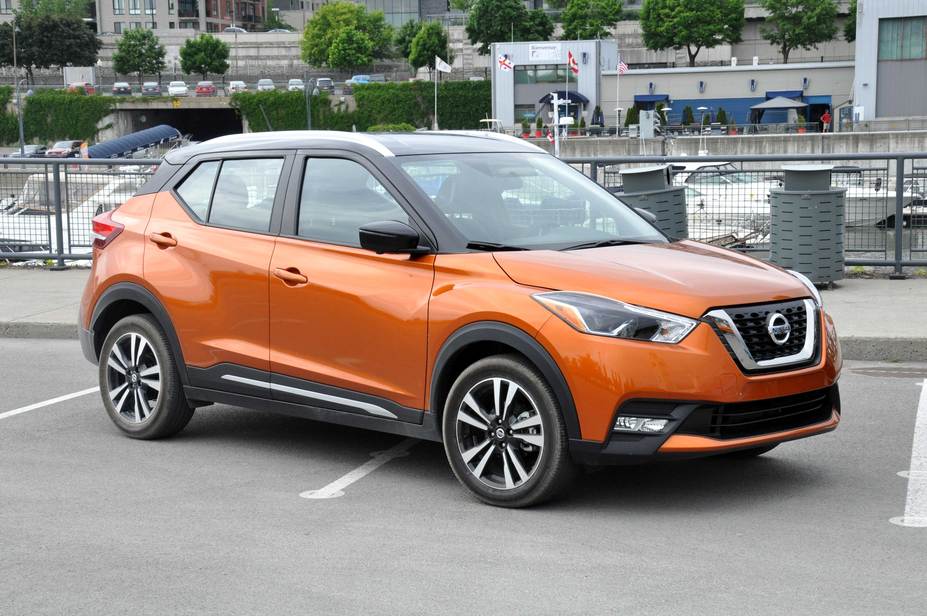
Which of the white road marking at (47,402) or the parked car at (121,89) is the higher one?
the parked car at (121,89)

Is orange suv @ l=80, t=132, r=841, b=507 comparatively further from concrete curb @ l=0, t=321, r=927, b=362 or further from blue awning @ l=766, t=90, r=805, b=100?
blue awning @ l=766, t=90, r=805, b=100

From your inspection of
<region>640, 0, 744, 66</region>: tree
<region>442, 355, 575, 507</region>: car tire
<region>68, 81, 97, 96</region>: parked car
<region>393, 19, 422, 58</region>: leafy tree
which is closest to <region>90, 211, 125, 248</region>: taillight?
<region>442, 355, 575, 507</region>: car tire

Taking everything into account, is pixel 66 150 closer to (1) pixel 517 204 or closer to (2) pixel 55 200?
(2) pixel 55 200

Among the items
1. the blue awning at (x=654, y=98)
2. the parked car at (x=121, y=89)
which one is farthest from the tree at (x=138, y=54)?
the blue awning at (x=654, y=98)

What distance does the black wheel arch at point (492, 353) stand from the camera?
5500mm

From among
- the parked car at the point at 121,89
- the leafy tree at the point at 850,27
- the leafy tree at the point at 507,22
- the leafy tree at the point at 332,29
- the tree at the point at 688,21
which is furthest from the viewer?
the leafy tree at the point at 332,29

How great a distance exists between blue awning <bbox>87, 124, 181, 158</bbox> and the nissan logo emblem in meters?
71.9

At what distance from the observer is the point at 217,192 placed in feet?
23.5

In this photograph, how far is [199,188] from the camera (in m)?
7.29

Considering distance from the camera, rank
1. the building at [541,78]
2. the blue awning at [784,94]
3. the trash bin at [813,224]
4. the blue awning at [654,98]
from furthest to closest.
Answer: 1. the building at [541,78]
2. the blue awning at [654,98]
3. the blue awning at [784,94]
4. the trash bin at [813,224]

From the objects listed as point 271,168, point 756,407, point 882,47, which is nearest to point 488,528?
point 756,407

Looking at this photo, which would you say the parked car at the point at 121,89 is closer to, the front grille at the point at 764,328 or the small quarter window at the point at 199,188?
the small quarter window at the point at 199,188

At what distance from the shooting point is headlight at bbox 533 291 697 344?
5406 millimetres

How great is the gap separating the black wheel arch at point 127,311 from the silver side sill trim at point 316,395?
434 mm
